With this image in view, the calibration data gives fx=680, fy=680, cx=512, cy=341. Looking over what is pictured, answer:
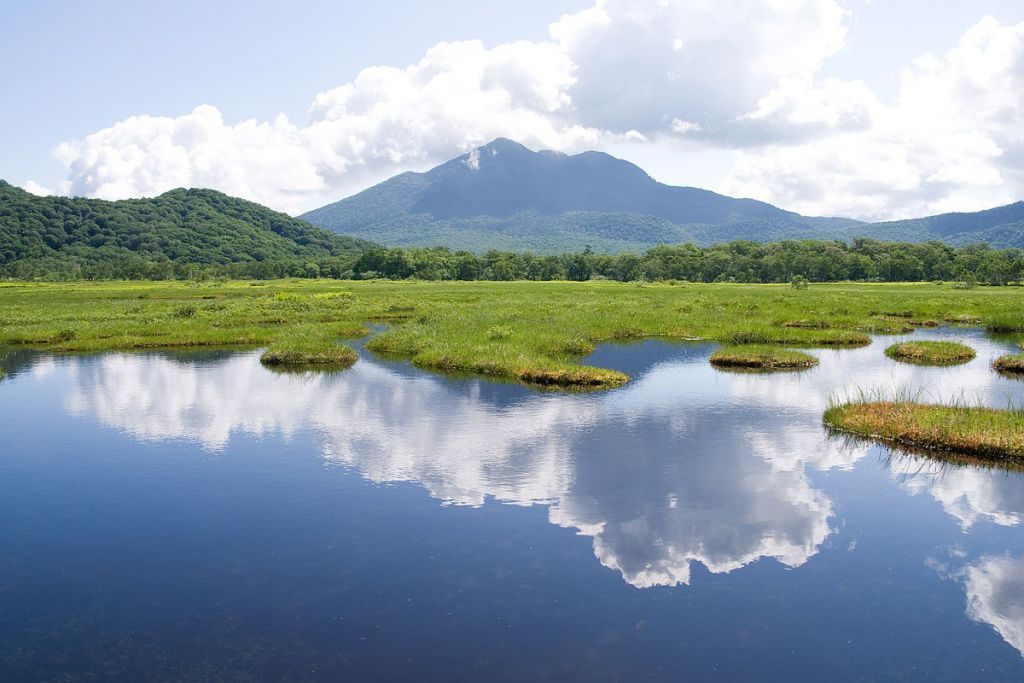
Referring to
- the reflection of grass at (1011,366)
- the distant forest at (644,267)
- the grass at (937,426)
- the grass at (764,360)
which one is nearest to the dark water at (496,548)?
the grass at (937,426)

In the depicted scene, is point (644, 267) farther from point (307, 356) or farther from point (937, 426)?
point (937, 426)

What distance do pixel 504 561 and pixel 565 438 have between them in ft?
30.6

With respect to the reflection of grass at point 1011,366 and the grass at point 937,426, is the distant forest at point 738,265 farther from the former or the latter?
the grass at point 937,426

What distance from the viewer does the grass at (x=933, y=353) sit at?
129 ft

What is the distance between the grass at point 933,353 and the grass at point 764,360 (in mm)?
6023

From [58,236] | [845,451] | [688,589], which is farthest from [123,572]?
[58,236]

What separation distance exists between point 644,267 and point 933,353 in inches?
5576

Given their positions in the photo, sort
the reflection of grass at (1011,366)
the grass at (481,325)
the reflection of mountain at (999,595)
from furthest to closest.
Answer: the grass at (481,325) → the reflection of grass at (1011,366) → the reflection of mountain at (999,595)

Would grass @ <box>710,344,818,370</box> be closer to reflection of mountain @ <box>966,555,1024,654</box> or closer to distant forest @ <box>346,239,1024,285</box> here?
reflection of mountain @ <box>966,555,1024,654</box>

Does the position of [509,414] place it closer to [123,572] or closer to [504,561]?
[504,561]

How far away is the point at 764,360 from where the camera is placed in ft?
127

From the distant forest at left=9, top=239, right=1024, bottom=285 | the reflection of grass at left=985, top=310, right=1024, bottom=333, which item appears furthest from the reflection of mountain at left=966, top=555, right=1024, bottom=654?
the distant forest at left=9, top=239, right=1024, bottom=285

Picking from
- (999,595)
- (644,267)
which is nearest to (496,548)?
(999,595)

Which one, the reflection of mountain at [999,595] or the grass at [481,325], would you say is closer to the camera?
the reflection of mountain at [999,595]
